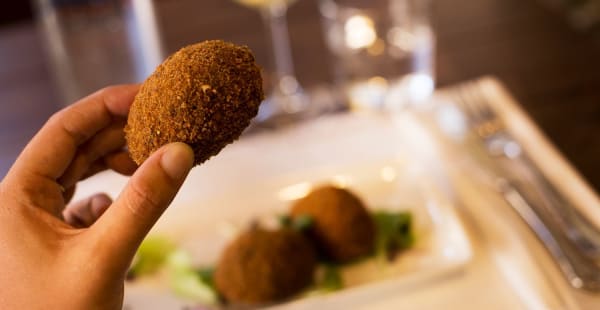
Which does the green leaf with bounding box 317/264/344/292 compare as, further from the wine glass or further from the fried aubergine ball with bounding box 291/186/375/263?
the wine glass

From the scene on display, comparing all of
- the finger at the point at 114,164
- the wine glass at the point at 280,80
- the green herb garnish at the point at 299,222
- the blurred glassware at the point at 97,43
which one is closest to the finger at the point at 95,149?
the finger at the point at 114,164

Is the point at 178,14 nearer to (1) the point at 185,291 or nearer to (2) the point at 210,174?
(2) the point at 210,174

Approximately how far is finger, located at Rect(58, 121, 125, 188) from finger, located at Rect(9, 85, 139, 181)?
1cm

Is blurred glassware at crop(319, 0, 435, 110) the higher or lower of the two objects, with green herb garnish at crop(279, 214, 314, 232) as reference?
higher

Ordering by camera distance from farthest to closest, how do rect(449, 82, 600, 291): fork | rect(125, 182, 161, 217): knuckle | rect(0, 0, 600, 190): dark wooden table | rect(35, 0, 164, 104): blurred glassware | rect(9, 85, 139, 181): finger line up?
rect(35, 0, 164, 104): blurred glassware, rect(0, 0, 600, 190): dark wooden table, rect(449, 82, 600, 291): fork, rect(9, 85, 139, 181): finger, rect(125, 182, 161, 217): knuckle

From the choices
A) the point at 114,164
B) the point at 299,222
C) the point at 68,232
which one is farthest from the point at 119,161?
the point at 299,222

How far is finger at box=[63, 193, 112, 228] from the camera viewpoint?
2.12ft

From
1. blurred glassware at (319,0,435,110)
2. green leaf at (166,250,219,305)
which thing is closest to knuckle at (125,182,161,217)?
green leaf at (166,250,219,305)

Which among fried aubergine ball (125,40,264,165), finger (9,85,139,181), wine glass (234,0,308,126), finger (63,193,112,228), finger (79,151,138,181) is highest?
fried aubergine ball (125,40,264,165)

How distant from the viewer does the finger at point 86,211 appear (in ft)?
2.12

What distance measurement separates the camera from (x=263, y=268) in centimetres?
83

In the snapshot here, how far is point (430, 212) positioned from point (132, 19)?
2.50 feet

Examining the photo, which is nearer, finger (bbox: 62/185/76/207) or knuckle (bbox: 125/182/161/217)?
knuckle (bbox: 125/182/161/217)

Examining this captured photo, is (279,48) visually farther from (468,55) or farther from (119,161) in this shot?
(119,161)
